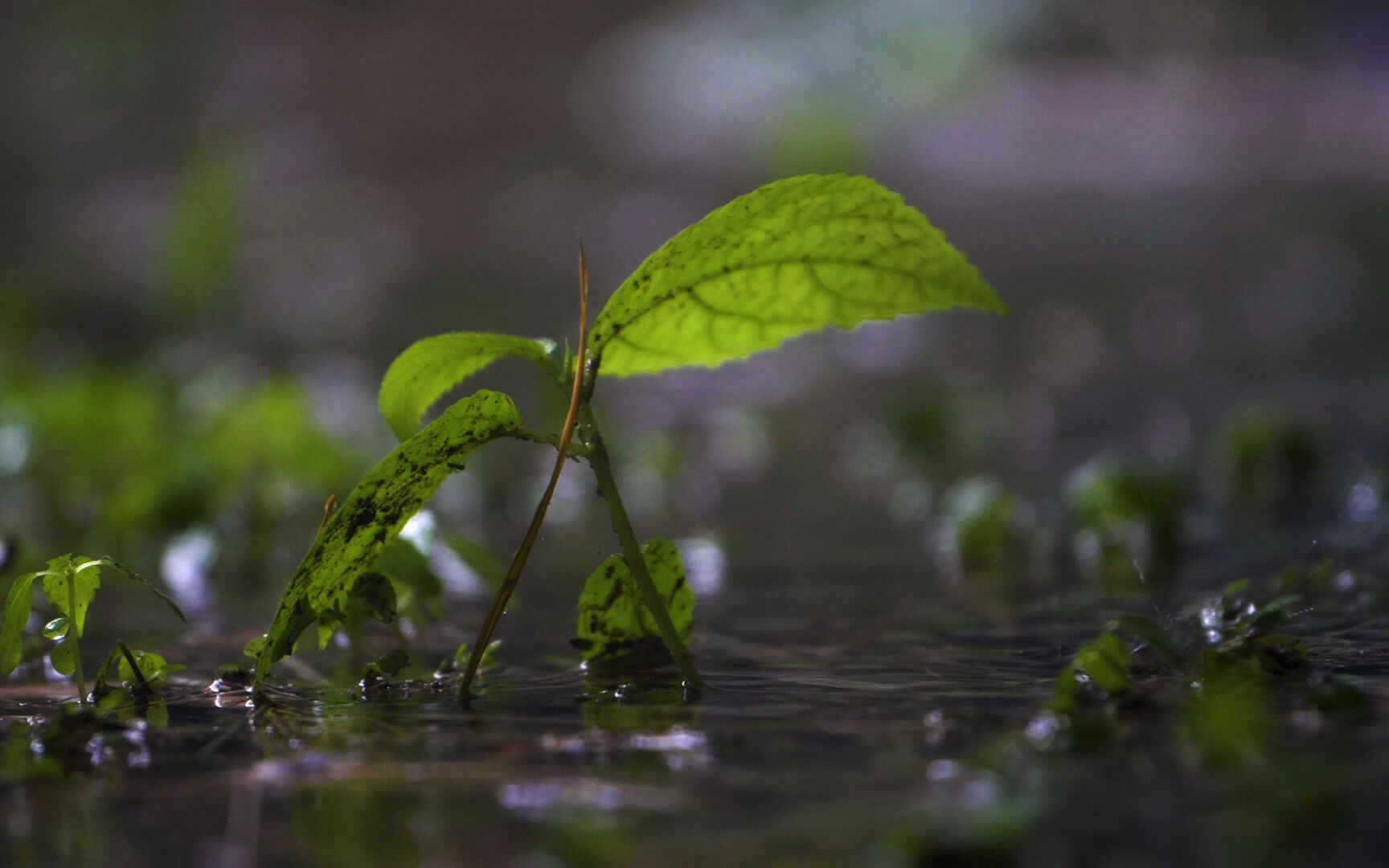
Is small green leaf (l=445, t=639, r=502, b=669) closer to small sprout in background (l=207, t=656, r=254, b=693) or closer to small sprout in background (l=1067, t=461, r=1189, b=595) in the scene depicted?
Result: small sprout in background (l=207, t=656, r=254, b=693)

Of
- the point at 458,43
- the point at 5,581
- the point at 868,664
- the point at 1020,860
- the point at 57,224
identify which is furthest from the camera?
the point at 458,43

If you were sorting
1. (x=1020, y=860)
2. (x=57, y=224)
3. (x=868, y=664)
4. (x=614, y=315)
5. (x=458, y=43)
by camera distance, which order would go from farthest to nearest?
(x=458, y=43), (x=57, y=224), (x=868, y=664), (x=614, y=315), (x=1020, y=860)

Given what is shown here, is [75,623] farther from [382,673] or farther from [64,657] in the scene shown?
[382,673]

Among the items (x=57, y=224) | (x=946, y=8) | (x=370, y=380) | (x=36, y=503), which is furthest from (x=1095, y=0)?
(x=36, y=503)

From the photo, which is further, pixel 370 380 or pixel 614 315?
pixel 370 380

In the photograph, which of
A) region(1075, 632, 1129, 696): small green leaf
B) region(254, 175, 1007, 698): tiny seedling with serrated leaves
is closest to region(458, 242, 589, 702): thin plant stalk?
region(254, 175, 1007, 698): tiny seedling with serrated leaves

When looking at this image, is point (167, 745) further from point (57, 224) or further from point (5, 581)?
point (57, 224)
